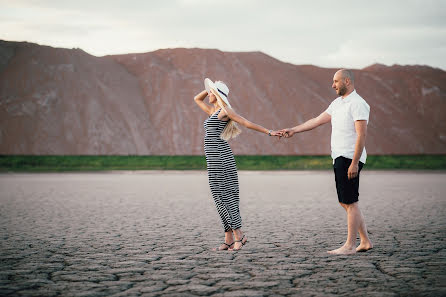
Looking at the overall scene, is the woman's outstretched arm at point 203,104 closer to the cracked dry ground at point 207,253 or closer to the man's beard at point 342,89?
the man's beard at point 342,89

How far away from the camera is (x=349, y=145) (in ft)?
23.7

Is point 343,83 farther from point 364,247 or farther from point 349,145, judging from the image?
point 364,247

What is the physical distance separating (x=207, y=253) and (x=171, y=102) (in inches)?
2738

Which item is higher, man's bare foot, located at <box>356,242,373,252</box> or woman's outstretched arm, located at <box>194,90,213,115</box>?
woman's outstretched arm, located at <box>194,90,213,115</box>

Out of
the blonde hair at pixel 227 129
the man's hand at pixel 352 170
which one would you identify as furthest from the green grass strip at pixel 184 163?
the man's hand at pixel 352 170

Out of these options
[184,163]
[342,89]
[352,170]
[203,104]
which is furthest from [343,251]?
[184,163]

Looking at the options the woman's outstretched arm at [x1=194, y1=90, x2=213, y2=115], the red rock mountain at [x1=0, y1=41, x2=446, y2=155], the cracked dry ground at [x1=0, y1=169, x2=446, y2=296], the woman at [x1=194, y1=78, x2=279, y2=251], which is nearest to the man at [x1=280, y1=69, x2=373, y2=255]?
the cracked dry ground at [x1=0, y1=169, x2=446, y2=296]

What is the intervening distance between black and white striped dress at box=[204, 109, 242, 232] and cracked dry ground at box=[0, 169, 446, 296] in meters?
0.57

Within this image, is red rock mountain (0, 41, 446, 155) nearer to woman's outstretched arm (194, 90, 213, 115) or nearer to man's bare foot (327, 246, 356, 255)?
woman's outstretched arm (194, 90, 213, 115)

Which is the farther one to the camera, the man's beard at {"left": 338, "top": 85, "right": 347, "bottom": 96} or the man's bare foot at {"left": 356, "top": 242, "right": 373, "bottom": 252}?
the man's bare foot at {"left": 356, "top": 242, "right": 373, "bottom": 252}

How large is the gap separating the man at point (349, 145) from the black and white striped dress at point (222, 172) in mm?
1336

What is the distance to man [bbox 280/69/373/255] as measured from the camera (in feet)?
23.2

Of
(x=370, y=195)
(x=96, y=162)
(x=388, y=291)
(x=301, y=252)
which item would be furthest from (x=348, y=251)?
(x=96, y=162)

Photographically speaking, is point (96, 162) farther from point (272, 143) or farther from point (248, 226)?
point (248, 226)
